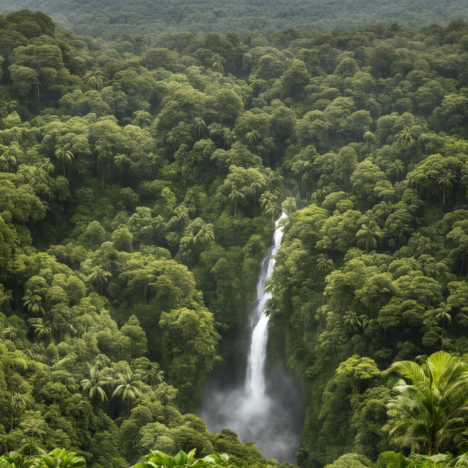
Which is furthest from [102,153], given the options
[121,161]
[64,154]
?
[64,154]

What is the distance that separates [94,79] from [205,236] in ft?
116

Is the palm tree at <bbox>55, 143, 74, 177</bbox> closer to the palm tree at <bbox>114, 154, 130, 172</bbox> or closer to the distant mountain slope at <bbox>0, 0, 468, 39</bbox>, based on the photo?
the palm tree at <bbox>114, 154, 130, 172</bbox>

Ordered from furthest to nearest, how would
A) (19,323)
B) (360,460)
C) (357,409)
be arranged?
(19,323) → (357,409) → (360,460)

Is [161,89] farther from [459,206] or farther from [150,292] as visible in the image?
[459,206]

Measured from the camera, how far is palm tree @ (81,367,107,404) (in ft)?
195

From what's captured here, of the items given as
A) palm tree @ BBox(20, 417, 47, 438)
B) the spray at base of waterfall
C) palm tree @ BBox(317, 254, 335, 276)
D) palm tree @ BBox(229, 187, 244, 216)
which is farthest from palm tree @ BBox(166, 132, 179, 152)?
palm tree @ BBox(20, 417, 47, 438)

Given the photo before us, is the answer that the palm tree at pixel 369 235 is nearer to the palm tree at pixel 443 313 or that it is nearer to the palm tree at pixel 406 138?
the palm tree at pixel 443 313

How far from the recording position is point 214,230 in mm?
82188

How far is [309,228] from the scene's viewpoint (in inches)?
2867

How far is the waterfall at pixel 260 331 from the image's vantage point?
7375cm

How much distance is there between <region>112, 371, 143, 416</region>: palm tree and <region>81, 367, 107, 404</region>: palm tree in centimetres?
111

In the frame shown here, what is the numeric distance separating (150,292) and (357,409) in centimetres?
2688

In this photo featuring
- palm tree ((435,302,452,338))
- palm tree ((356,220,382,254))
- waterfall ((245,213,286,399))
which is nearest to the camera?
palm tree ((435,302,452,338))

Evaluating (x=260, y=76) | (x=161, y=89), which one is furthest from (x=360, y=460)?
(x=260, y=76)
